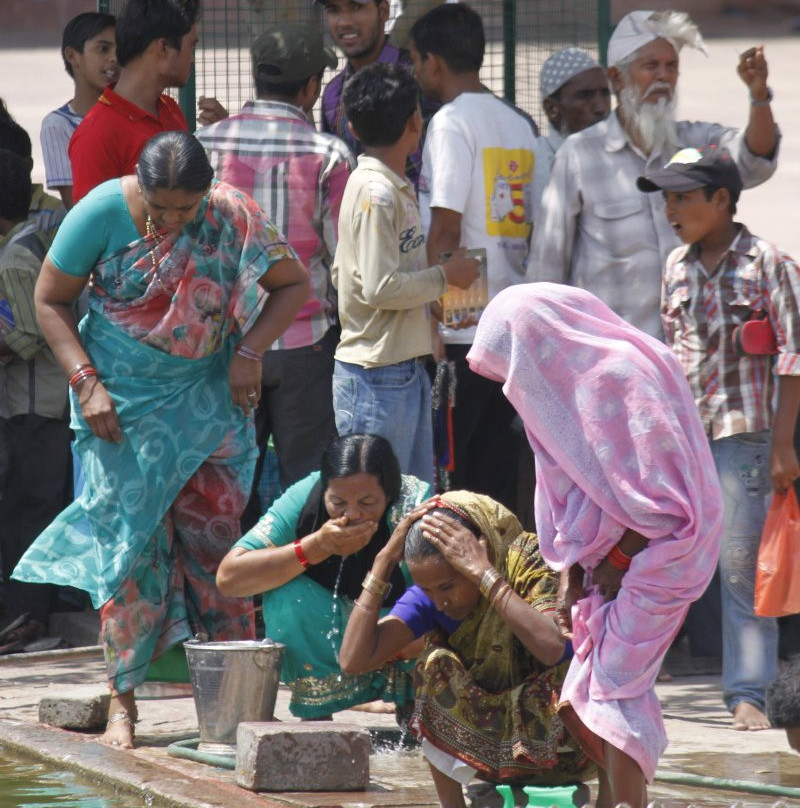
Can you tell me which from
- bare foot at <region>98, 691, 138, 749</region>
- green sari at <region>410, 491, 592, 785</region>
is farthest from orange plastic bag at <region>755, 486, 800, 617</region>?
bare foot at <region>98, 691, 138, 749</region>

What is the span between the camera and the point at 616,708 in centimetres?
431

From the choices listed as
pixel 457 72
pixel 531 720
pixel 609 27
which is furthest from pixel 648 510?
pixel 609 27

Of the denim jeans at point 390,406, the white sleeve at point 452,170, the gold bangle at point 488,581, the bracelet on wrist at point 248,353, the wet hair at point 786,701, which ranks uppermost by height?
the white sleeve at point 452,170

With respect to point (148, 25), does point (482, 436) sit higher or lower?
lower

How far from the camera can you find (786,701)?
13.6ft

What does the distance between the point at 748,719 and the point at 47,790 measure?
2355 mm

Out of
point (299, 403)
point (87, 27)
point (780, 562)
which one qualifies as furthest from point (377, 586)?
point (87, 27)

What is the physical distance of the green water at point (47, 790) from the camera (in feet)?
17.1

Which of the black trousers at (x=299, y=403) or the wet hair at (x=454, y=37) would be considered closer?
the black trousers at (x=299, y=403)

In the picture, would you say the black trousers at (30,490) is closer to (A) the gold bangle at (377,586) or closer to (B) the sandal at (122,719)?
(B) the sandal at (122,719)

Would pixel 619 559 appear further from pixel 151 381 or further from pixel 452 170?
pixel 452 170

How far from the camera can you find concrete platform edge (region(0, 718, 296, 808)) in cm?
493

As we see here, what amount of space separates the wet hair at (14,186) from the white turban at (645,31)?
2.71 metres

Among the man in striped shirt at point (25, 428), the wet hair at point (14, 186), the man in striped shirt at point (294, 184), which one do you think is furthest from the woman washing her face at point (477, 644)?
the wet hair at point (14, 186)
